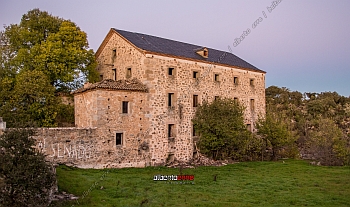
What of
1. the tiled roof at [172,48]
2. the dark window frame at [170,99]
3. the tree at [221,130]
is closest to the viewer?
the dark window frame at [170,99]

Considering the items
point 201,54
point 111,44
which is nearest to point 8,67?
point 111,44

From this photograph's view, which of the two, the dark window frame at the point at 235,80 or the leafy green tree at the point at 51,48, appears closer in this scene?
the leafy green tree at the point at 51,48

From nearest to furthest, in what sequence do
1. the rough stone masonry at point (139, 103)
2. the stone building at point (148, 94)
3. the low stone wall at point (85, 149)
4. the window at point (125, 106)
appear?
the low stone wall at point (85, 149) < the rough stone masonry at point (139, 103) < the stone building at point (148, 94) < the window at point (125, 106)

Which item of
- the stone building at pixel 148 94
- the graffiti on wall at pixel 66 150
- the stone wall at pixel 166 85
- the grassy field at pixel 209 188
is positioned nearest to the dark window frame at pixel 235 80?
the stone building at pixel 148 94

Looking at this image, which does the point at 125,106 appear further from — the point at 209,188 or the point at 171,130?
the point at 209,188

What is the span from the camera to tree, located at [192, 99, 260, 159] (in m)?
25.1

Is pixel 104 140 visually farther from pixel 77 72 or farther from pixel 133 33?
pixel 133 33

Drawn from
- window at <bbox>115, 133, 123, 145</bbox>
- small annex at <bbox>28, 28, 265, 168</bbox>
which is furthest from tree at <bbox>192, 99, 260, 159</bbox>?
window at <bbox>115, 133, 123, 145</bbox>

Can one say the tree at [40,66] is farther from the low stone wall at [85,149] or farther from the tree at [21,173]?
the tree at [21,173]

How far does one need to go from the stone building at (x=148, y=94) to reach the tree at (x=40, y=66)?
196 centimetres

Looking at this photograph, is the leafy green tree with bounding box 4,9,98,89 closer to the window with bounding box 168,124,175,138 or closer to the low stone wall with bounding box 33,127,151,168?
the low stone wall with bounding box 33,127,151,168

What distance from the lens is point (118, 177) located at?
17.5 m

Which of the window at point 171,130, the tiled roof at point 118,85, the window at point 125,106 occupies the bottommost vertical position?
the window at point 171,130

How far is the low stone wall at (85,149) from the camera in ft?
59.2
